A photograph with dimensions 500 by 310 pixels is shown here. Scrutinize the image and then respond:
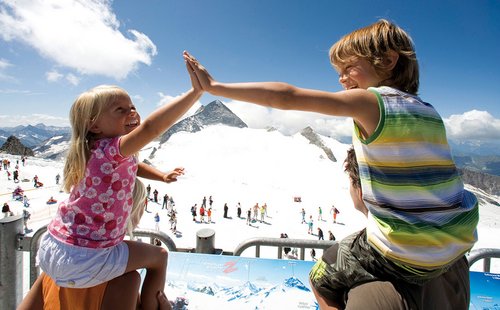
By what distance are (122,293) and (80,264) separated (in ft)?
1.17

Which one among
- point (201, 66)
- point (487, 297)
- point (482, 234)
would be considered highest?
point (201, 66)

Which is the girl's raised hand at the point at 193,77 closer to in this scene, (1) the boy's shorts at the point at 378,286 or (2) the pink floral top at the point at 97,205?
(2) the pink floral top at the point at 97,205

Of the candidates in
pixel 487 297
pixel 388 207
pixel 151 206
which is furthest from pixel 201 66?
pixel 151 206

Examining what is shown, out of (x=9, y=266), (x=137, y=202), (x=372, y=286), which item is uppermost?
(x=137, y=202)

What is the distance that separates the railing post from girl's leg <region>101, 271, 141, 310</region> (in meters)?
1.74

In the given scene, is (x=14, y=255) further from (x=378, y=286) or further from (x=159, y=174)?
(x=378, y=286)

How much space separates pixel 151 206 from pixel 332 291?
86.6 ft

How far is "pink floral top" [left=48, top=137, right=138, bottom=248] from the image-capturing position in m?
1.97

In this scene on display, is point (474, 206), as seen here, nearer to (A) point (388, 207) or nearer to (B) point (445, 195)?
(B) point (445, 195)

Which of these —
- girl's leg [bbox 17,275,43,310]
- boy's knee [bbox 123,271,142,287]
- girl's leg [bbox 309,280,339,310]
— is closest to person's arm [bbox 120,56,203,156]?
boy's knee [bbox 123,271,142,287]

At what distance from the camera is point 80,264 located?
188 centimetres

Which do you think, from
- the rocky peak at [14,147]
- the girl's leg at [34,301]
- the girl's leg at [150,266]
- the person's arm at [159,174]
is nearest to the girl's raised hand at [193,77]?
the person's arm at [159,174]

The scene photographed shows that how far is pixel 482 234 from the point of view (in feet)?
81.3

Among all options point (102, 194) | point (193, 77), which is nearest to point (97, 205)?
point (102, 194)
